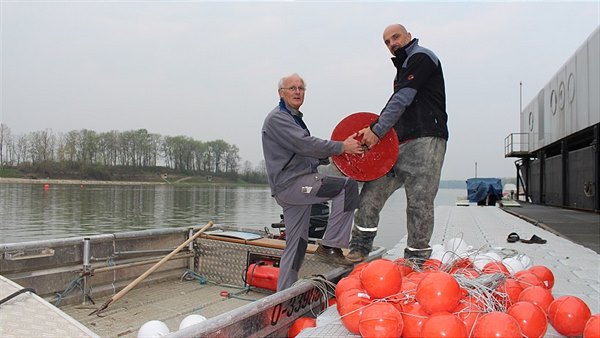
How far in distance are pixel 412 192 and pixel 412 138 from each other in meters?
0.42

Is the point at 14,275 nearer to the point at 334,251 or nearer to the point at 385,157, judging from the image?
the point at 334,251

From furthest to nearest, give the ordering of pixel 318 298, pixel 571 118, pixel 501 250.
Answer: pixel 571 118 < pixel 501 250 < pixel 318 298

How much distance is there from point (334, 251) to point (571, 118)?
19.2m

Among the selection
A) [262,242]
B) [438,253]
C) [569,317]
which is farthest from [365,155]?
[569,317]

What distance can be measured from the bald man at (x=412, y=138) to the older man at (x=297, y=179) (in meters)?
0.28

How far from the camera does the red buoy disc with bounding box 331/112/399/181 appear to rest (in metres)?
3.50

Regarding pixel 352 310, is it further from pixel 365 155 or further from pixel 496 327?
pixel 365 155

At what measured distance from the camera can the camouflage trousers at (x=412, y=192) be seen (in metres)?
3.43

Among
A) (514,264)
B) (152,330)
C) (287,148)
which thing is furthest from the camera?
(514,264)

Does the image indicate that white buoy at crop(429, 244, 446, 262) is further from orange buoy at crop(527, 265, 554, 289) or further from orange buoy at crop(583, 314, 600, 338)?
orange buoy at crop(583, 314, 600, 338)

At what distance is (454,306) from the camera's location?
2070 millimetres

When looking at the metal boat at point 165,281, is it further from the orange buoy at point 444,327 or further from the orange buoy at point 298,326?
the orange buoy at point 444,327

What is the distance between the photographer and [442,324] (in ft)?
6.15

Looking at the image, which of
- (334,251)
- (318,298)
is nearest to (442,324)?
(318,298)
